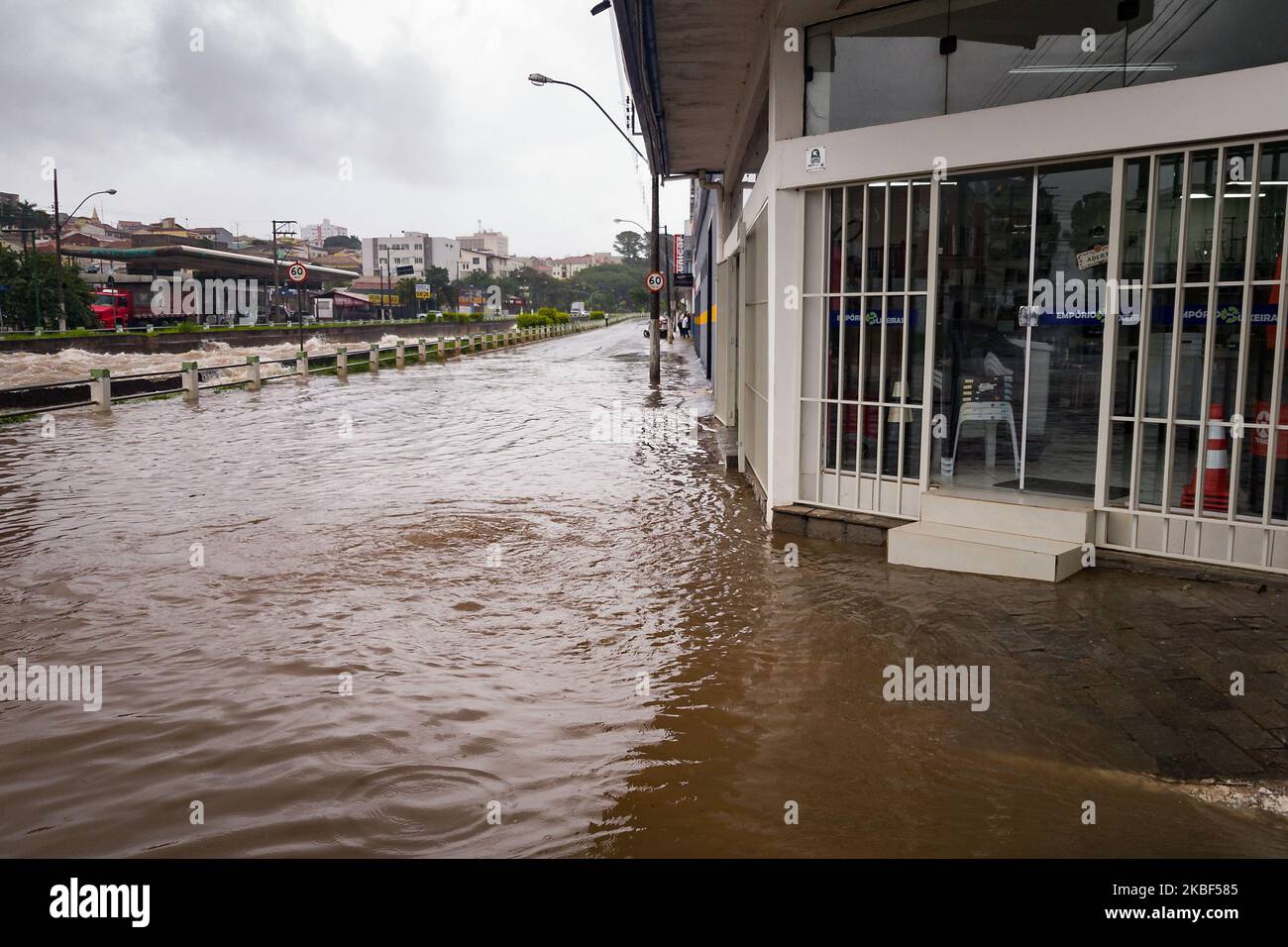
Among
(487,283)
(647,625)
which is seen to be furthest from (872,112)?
(487,283)

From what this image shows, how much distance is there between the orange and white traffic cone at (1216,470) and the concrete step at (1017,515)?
74 centimetres

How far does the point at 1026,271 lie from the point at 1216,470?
205cm

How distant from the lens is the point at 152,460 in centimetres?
1305

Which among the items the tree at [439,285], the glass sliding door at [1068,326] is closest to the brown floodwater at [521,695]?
the glass sliding door at [1068,326]

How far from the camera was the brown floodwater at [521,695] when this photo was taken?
3697 millimetres

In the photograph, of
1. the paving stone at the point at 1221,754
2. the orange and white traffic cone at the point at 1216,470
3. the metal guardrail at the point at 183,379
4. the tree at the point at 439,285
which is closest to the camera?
the paving stone at the point at 1221,754

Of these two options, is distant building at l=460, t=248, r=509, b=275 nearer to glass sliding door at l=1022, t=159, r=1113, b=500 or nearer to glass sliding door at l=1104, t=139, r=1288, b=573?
glass sliding door at l=1022, t=159, r=1113, b=500

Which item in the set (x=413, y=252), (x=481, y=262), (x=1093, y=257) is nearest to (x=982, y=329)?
(x=1093, y=257)

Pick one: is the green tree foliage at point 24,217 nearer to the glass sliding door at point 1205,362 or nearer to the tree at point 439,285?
the tree at point 439,285

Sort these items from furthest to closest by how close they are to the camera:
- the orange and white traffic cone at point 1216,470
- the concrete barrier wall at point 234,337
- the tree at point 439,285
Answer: the tree at point 439,285 → the concrete barrier wall at point 234,337 → the orange and white traffic cone at point 1216,470

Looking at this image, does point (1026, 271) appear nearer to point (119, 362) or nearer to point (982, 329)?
point (982, 329)

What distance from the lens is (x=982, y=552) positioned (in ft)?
23.1
